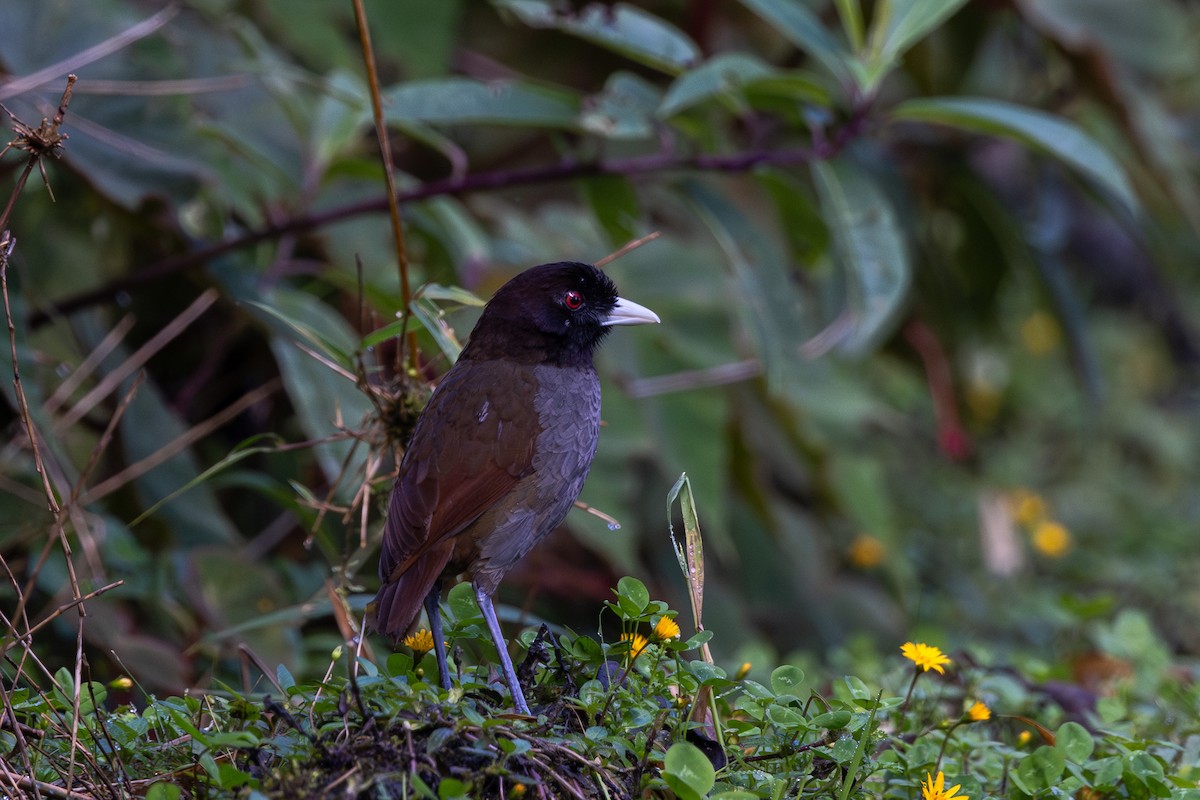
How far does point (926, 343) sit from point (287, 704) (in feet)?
14.8

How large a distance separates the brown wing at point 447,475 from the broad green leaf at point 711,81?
4.07 feet

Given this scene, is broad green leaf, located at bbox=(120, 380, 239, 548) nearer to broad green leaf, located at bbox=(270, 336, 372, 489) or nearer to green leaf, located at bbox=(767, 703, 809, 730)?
broad green leaf, located at bbox=(270, 336, 372, 489)

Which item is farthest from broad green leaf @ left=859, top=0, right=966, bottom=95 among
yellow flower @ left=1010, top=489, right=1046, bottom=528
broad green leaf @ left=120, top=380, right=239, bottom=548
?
yellow flower @ left=1010, top=489, right=1046, bottom=528

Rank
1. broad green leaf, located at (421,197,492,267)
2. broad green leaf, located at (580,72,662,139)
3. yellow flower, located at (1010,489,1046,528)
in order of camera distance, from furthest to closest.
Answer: yellow flower, located at (1010,489,1046,528)
broad green leaf, located at (421,197,492,267)
broad green leaf, located at (580,72,662,139)

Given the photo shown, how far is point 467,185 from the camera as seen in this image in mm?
3738

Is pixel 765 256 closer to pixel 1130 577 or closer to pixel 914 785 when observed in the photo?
pixel 914 785

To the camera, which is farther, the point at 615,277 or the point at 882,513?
the point at 882,513

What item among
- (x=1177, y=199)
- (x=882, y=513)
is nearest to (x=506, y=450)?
(x=882, y=513)

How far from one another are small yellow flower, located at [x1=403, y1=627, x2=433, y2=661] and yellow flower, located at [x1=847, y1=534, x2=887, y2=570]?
3692 millimetres

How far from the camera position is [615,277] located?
4812 mm

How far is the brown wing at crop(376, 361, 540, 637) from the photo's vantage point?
245cm

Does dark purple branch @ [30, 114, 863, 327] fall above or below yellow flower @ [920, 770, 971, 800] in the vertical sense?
above

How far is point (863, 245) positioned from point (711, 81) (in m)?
0.64

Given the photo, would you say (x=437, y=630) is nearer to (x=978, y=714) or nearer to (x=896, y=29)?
(x=978, y=714)
